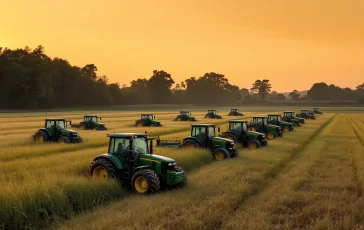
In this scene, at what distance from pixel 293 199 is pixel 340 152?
12.5 meters

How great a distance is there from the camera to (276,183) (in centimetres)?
1266

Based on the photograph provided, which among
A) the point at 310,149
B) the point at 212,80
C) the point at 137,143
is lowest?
the point at 310,149

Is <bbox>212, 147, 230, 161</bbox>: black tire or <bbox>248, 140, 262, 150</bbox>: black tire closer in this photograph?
<bbox>212, 147, 230, 161</bbox>: black tire

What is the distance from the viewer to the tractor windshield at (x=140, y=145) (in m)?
11.8

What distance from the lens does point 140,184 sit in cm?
1119

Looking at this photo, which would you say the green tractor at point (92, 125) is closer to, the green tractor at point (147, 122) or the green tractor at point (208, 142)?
the green tractor at point (147, 122)

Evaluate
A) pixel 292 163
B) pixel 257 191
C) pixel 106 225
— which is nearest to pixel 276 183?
pixel 257 191

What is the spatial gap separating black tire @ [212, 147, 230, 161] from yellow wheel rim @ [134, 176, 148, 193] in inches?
307

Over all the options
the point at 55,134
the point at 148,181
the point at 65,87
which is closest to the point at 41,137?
the point at 55,134

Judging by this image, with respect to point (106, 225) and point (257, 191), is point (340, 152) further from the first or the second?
point (106, 225)

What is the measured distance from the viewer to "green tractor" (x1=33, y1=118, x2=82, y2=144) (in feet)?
77.6

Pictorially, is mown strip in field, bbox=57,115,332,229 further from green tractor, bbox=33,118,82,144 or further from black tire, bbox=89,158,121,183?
green tractor, bbox=33,118,82,144

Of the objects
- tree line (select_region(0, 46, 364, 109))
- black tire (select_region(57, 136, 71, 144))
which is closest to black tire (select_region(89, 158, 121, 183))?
black tire (select_region(57, 136, 71, 144))

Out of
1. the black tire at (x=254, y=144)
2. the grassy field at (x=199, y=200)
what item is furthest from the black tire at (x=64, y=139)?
the black tire at (x=254, y=144)
